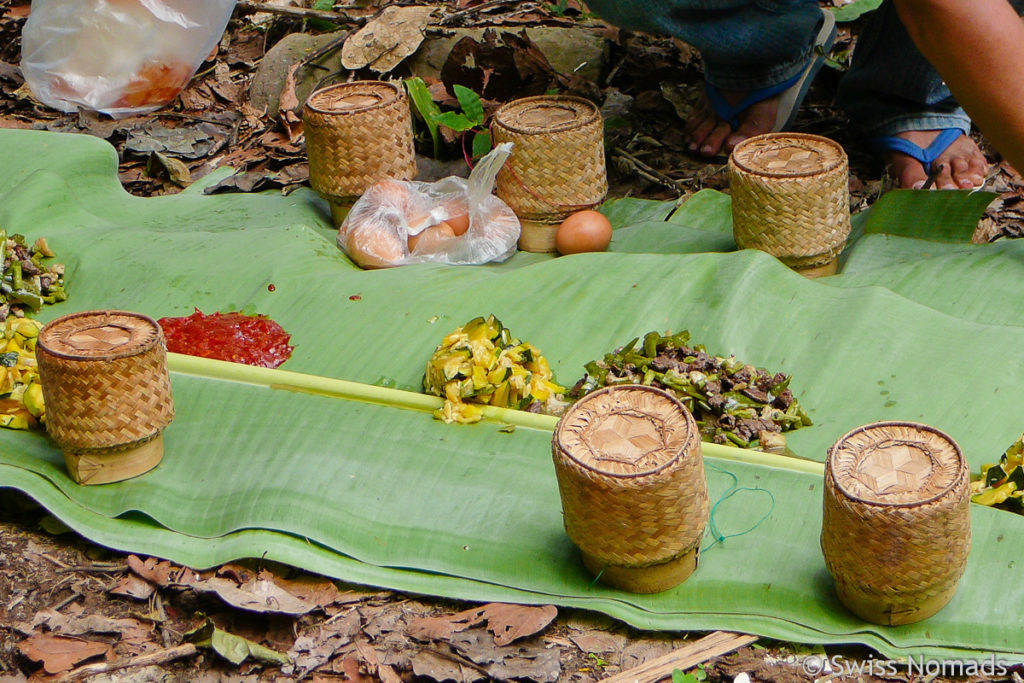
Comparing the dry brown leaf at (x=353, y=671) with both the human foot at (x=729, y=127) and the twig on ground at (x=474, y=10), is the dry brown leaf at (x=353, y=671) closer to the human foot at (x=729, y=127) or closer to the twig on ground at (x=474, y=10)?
the human foot at (x=729, y=127)

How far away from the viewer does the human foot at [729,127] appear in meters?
4.38

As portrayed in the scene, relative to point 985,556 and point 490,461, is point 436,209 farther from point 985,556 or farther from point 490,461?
point 985,556

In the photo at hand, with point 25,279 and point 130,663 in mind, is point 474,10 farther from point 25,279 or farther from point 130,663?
point 130,663

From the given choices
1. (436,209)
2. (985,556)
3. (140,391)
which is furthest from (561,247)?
(985,556)

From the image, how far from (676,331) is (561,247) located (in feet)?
2.58

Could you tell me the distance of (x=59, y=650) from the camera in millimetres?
2268

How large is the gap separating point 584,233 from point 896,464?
1.66m

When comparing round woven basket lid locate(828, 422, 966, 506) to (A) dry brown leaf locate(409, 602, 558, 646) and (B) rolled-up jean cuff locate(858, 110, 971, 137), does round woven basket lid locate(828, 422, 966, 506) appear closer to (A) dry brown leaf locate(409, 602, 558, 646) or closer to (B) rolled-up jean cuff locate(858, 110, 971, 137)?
(A) dry brown leaf locate(409, 602, 558, 646)

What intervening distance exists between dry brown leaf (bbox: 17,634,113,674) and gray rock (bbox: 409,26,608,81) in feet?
10.9

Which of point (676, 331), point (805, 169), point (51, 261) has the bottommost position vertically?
point (51, 261)

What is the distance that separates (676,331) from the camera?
9.77 feet

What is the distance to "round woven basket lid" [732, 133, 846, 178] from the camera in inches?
128

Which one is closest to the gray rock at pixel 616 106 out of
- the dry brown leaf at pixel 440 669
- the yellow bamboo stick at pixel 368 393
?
the yellow bamboo stick at pixel 368 393

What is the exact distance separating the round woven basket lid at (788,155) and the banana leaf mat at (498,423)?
314 mm
